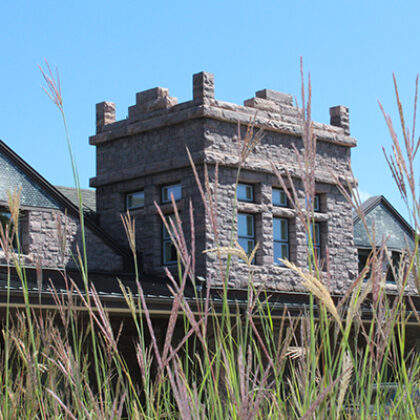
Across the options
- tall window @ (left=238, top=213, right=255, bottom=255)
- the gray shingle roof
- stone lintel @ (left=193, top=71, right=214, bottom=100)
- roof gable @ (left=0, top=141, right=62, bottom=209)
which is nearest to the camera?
roof gable @ (left=0, top=141, right=62, bottom=209)

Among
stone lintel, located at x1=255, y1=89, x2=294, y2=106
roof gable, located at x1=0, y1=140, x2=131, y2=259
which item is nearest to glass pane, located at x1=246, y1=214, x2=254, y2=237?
stone lintel, located at x1=255, y1=89, x2=294, y2=106

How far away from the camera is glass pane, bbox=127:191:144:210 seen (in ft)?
52.7

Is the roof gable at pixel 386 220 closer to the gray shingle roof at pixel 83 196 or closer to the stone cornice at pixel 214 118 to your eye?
the stone cornice at pixel 214 118

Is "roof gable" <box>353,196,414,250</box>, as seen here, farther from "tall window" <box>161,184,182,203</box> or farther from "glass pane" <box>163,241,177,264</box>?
"glass pane" <box>163,241,177,264</box>

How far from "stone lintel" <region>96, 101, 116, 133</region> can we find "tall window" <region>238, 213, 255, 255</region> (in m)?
3.99

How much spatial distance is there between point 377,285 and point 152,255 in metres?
13.7

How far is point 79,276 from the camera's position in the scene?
13508mm

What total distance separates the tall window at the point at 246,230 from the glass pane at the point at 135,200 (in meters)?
2.22

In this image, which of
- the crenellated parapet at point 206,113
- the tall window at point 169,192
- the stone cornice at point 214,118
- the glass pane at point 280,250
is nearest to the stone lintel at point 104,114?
the crenellated parapet at point 206,113

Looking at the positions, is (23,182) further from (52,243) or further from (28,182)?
(52,243)

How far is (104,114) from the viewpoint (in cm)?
1709

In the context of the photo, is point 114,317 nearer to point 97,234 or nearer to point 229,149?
point 97,234

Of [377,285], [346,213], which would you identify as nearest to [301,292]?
[346,213]

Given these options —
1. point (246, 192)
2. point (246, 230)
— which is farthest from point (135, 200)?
point (246, 230)
